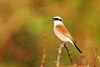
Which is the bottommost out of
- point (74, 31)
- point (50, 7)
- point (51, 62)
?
point (51, 62)

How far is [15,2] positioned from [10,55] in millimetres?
1550

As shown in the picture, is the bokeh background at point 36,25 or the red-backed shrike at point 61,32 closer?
the red-backed shrike at point 61,32

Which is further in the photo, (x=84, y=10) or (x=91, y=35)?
(x=84, y=10)

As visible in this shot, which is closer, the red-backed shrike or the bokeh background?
the red-backed shrike

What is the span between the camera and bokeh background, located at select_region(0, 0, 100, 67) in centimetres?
1378

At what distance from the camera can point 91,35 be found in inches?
533

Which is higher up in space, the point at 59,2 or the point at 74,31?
the point at 59,2

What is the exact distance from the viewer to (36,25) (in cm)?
1379

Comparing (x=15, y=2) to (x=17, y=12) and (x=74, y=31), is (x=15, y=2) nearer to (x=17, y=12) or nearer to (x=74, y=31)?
(x=17, y=12)

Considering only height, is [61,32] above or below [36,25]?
below

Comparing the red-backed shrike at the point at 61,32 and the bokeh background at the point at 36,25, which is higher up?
the bokeh background at the point at 36,25

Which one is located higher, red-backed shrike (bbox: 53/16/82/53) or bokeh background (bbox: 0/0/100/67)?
bokeh background (bbox: 0/0/100/67)

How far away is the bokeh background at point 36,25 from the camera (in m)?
13.8

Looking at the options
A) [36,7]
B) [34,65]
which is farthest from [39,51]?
[36,7]
